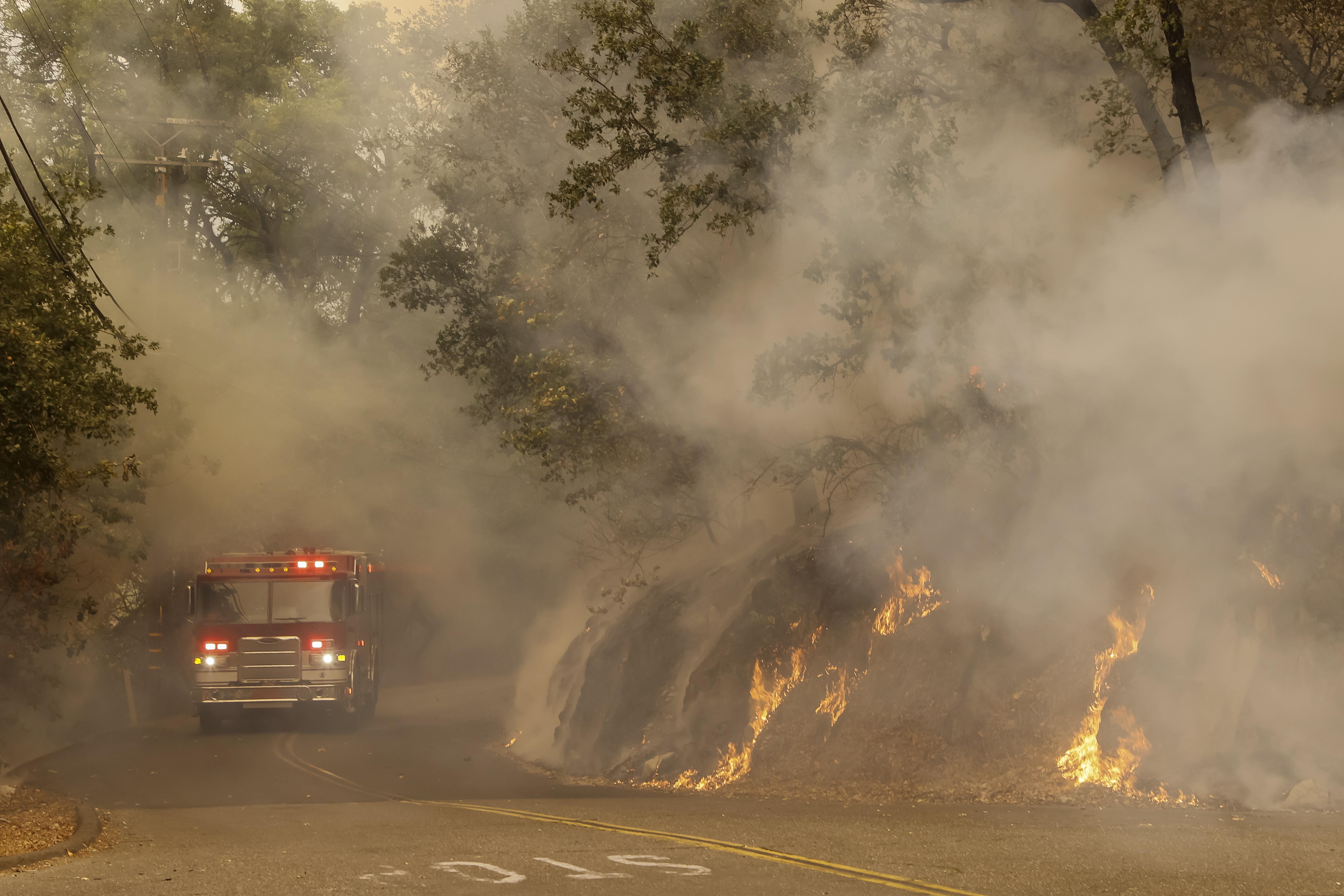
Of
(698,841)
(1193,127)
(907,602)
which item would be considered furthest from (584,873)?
(1193,127)

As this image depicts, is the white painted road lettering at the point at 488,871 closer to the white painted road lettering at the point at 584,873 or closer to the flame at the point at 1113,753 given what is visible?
the white painted road lettering at the point at 584,873

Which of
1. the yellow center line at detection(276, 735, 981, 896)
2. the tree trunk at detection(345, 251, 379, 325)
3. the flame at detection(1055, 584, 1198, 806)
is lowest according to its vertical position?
the yellow center line at detection(276, 735, 981, 896)

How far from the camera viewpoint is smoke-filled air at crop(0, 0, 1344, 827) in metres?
11.0

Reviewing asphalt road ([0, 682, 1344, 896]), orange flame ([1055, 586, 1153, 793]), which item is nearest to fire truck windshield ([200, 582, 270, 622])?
asphalt road ([0, 682, 1344, 896])

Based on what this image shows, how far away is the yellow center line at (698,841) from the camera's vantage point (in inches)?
286

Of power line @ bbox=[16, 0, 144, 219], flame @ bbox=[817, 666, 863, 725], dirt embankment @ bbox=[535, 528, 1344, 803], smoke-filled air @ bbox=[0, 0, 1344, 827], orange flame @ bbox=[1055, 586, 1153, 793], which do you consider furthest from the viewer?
power line @ bbox=[16, 0, 144, 219]

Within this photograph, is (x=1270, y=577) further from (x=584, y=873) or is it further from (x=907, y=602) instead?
(x=584, y=873)

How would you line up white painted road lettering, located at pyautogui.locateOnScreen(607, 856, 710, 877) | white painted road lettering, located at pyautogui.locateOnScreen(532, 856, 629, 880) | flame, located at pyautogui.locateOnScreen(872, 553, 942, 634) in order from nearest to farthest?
1. white painted road lettering, located at pyautogui.locateOnScreen(532, 856, 629, 880)
2. white painted road lettering, located at pyautogui.locateOnScreen(607, 856, 710, 877)
3. flame, located at pyautogui.locateOnScreen(872, 553, 942, 634)

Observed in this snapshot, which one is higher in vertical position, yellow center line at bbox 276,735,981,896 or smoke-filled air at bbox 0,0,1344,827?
smoke-filled air at bbox 0,0,1344,827

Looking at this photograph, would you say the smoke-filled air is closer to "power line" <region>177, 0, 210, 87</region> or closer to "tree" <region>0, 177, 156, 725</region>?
"tree" <region>0, 177, 156, 725</region>

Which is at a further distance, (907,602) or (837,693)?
(907,602)

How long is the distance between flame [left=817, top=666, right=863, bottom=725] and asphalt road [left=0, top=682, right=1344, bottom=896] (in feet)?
5.76

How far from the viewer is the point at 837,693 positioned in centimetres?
1316

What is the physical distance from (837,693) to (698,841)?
4454mm
